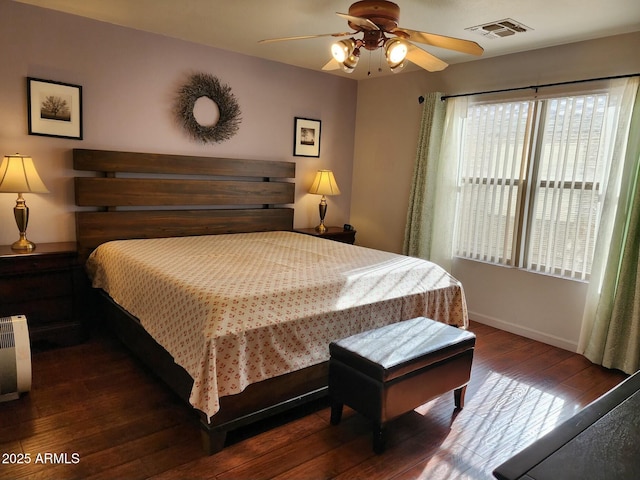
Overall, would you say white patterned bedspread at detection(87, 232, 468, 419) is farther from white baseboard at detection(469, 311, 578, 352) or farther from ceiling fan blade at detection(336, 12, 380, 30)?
ceiling fan blade at detection(336, 12, 380, 30)

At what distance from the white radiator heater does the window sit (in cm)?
374

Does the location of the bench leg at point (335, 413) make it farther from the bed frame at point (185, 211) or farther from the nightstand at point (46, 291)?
the nightstand at point (46, 291)

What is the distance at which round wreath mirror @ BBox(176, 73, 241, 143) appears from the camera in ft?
13.3

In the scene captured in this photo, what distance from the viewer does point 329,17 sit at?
3.21 meters

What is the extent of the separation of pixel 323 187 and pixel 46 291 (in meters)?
2.83

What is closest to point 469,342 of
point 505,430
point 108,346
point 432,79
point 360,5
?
point 505,430

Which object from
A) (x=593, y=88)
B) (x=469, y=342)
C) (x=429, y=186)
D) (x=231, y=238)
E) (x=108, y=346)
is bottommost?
(x=108, y=346)

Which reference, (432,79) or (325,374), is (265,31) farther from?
(325,374)

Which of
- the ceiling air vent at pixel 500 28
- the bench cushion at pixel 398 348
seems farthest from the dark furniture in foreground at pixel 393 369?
the ceiling air vent at pixel 500 28

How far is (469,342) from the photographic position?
2473 mm

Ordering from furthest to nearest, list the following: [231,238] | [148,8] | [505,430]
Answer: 1. [231,238]
2. [148,8]
3. [505,430]

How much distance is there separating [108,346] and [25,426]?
3.67 ft

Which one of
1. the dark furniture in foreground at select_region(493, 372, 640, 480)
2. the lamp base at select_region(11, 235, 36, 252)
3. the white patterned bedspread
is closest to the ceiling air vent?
the white patterned bedspread

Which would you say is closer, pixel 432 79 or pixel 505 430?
pixel 505 430
